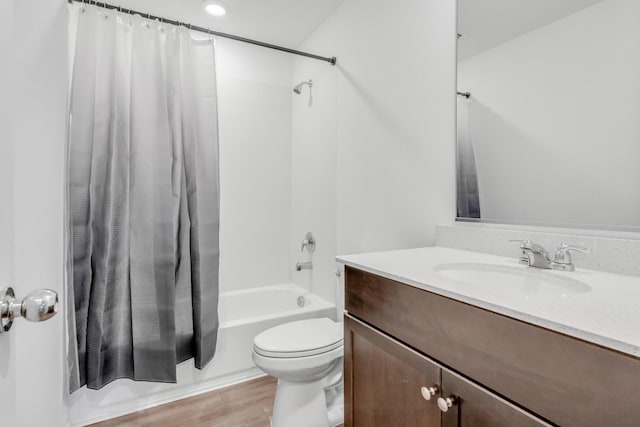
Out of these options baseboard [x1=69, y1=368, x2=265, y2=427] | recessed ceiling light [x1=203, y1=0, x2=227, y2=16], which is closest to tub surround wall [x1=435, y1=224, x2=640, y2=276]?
baseboard [x1=69, y1=368, x2=265, y2=427]

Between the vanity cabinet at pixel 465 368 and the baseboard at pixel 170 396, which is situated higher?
the vanity cabinet at pixel 465 368

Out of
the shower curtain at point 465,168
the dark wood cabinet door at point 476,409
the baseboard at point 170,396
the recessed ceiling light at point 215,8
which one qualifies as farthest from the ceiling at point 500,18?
the baseboard at point 170,396

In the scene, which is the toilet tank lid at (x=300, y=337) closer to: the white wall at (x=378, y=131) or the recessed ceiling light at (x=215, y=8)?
the white wall at (x=378, y=131)

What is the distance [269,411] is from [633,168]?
187cm

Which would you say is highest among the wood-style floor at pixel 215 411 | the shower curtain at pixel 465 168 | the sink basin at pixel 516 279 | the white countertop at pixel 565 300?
the shower curtain at pixel 465 168

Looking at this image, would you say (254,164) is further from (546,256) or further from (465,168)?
(546,256)

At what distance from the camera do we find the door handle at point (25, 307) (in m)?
0.42

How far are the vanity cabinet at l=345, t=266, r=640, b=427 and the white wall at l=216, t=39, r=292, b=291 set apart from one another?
169 centimetres

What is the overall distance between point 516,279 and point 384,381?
0.52 meters

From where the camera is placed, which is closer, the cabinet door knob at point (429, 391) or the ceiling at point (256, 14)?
the cabinet door knob at point (429, 391)

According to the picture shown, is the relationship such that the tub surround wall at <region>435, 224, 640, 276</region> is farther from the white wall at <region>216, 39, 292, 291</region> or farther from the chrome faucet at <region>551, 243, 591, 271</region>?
the white wall at <region>216, 39, 292, 291</region>

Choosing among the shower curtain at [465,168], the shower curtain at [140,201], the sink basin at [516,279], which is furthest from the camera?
the shower curtain at [140,201]

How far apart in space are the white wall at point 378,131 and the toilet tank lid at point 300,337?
0.53m

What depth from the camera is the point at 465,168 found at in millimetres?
1357
